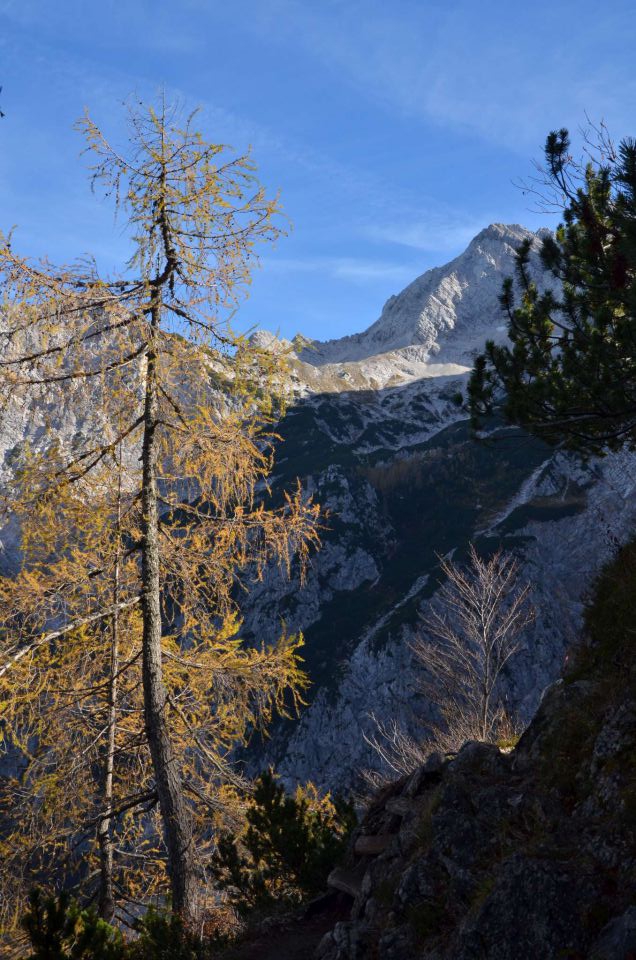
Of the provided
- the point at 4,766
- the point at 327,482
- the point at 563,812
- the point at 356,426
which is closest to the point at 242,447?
the point at 563,812

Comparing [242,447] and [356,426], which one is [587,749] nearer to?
[242,447]

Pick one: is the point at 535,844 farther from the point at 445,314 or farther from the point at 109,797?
the point at 445,314

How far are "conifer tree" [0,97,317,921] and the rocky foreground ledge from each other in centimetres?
208

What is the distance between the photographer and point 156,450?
6.82 metres

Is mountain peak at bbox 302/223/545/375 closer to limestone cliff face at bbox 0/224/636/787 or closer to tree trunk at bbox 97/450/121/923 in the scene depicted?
limestone cliff face at bbox 0/224/636/787

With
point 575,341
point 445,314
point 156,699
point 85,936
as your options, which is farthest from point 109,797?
point 445,314

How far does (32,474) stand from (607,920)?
19.5 feet

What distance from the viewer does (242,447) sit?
6.88 metres

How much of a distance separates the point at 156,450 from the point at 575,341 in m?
5.87

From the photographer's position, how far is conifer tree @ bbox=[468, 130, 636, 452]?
7477 millimetres

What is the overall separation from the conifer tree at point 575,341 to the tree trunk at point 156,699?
14.3 ft

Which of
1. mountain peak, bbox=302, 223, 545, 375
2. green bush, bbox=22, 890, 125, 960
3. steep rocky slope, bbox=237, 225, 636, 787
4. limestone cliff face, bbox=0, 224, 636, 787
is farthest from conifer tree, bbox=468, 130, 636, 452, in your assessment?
mountain peak, bbox=302, 223, 545, 375

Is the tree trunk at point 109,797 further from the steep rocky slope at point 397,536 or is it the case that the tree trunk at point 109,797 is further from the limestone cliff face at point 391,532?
the steep rocky slope at point 397,536

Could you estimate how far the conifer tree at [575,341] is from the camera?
748cm
